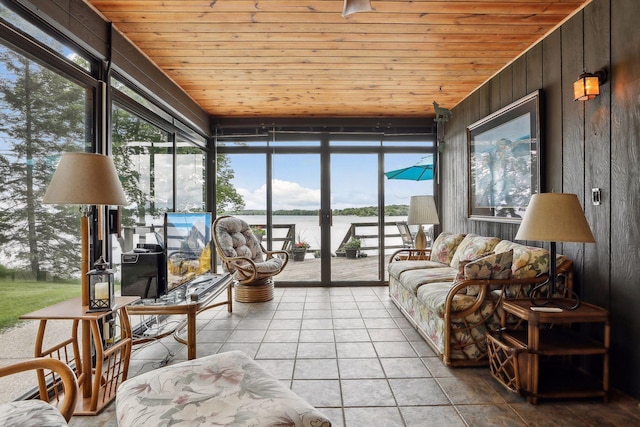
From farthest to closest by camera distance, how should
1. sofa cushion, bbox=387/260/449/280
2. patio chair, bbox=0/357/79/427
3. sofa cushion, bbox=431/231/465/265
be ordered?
sofa cushion, bbox=431/231/465/265 → sofa cushion, bbox=387/260/449/280 → patio chair, bbox=0/357/79/427

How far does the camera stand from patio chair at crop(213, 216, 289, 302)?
413 centimetres

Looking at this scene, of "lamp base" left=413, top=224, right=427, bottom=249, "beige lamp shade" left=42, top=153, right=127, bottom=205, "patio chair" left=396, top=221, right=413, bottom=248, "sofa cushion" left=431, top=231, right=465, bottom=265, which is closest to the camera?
"beige lamp shade" left=42, top=153, right=127, bottom=205

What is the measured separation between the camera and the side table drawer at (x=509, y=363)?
2.11 metres

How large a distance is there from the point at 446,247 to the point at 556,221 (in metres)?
2.13

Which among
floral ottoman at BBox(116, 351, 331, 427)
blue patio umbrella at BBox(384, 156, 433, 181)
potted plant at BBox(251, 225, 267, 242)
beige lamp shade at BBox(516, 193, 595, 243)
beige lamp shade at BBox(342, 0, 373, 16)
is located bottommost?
floral ottoman at BBox(116, 351, 331, 427)

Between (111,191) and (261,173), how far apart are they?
3.52m

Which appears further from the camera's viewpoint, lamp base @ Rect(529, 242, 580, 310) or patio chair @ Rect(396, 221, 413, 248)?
patio chair @ Rect(396, 221, 413, 248)

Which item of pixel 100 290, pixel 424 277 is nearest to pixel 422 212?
pixel 424 277

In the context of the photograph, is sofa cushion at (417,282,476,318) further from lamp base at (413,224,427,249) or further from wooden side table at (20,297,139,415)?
wooden side table at (20,297,139,415)

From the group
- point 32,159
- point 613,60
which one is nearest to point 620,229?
point 613,60

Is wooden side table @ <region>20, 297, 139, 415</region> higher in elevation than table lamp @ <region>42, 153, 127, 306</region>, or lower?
lower

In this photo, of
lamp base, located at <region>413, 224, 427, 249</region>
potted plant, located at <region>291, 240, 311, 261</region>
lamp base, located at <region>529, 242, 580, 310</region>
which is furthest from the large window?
lamp base, located at <region>413, 224, 427, 249</region>

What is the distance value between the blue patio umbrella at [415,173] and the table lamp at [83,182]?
4.14 metres

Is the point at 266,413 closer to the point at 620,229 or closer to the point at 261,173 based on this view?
the point at 620,229
